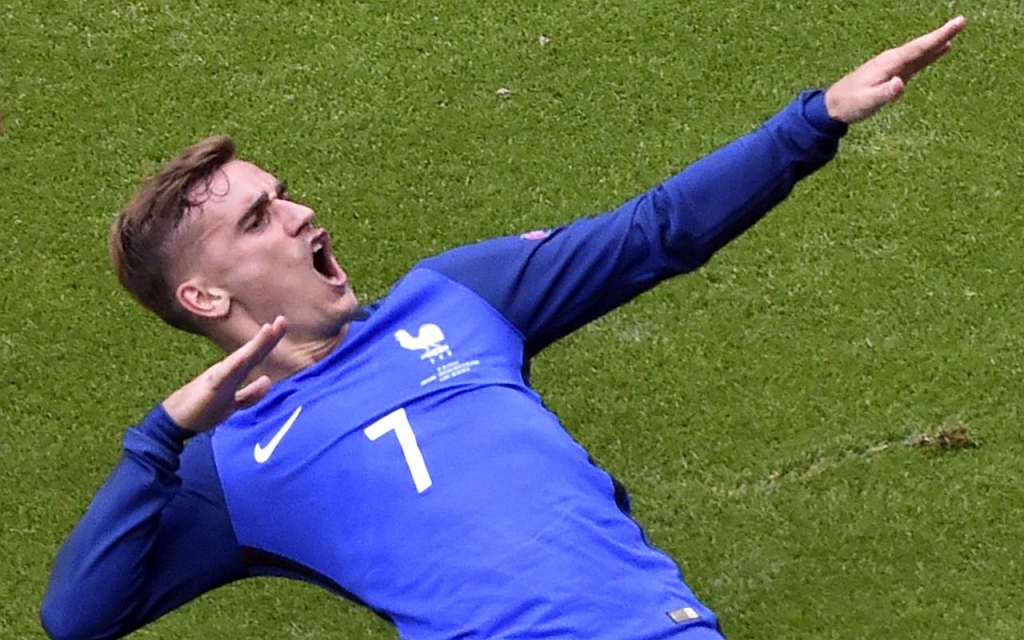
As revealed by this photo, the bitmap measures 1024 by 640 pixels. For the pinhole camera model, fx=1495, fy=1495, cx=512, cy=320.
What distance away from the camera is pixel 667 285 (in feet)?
13.6

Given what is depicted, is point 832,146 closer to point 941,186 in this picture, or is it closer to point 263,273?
point 263,273

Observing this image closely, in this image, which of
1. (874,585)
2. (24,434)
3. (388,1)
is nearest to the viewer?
(874,585)

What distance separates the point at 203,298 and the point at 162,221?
0.48 ft

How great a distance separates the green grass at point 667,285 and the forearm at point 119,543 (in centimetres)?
116

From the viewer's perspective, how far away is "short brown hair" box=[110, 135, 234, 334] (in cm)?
252

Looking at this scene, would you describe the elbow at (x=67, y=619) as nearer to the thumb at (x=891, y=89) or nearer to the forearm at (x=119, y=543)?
the forearm at (x=119, y=543)

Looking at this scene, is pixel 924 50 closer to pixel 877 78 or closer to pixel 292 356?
pixel 877 78

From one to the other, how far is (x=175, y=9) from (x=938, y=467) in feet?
9.41

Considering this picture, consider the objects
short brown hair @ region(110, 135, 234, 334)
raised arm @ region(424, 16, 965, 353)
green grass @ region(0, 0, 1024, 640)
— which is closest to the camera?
raised arm @ region(424, 16, 965, 353)

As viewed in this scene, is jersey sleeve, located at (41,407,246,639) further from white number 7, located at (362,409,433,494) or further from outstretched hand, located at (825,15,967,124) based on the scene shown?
outstretched hand, located at (825,15,967,124)

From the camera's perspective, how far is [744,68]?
4.62 metres

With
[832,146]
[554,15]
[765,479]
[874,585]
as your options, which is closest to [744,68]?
[554,15]

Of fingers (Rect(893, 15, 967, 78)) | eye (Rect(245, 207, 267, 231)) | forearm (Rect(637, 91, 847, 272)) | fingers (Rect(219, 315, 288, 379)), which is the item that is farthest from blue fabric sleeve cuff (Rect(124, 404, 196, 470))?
fingers (Rect(893, 15, 967, 78))

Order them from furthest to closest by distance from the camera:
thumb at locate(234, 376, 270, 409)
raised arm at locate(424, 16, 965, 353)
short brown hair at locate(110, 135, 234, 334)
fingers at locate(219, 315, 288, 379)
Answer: short brown hair at locate(110, 135, 234, 334), raised arm at locate(424, 16, 965, 353), thumb at locate(234, 376, 270, 409), fingers at locate(219, 315, 288, 379)
